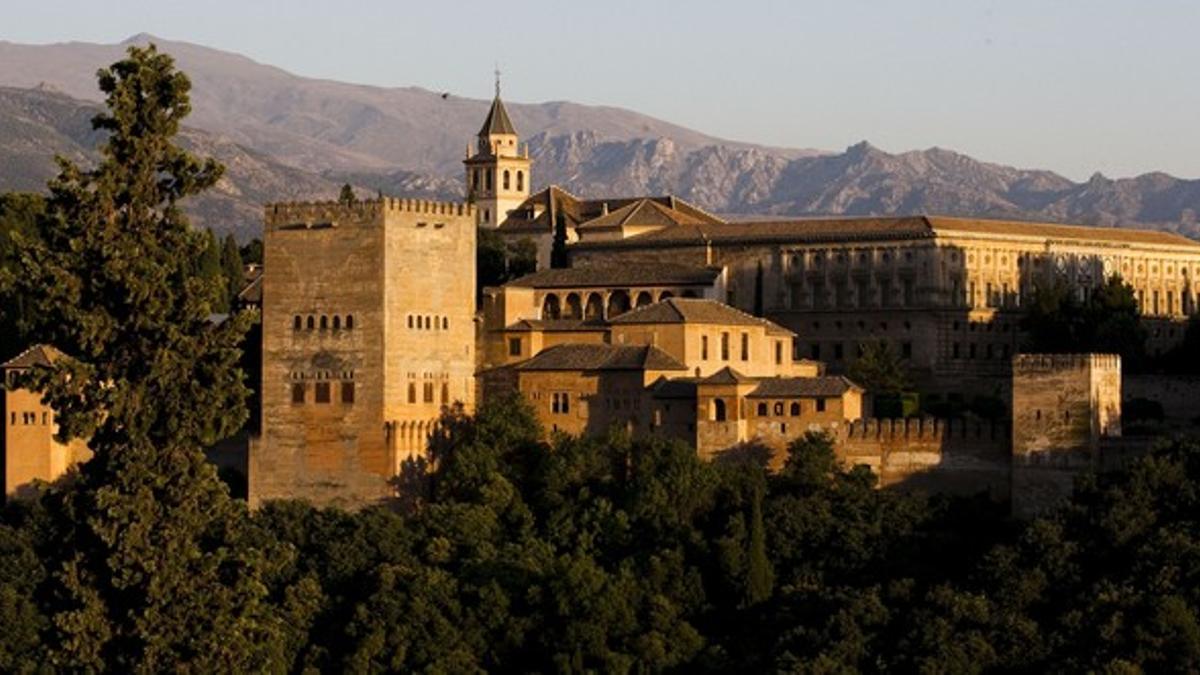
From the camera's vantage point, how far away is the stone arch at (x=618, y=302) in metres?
71.4

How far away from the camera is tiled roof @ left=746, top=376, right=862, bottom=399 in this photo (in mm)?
58719

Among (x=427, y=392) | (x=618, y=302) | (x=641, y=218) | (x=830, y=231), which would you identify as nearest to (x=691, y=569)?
(x=427, y=392)

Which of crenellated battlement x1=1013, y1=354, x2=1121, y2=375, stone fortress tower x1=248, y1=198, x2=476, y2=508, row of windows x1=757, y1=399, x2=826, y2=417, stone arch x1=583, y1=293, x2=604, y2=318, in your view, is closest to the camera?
crenellated battlement x1=1013, y1=354, x2=1121, y2=375

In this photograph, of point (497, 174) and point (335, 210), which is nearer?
point (335, 210)

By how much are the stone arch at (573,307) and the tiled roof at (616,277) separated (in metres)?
0.28

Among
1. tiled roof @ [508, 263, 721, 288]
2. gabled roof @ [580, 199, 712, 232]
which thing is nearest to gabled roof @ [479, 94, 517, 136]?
gabled roof @ [580, 199, 712, 232]

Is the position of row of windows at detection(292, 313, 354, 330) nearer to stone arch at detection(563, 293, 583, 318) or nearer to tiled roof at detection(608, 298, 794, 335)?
tiled roof at detection(608, 298, 794, 335)

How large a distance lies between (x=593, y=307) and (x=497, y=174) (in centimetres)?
3626

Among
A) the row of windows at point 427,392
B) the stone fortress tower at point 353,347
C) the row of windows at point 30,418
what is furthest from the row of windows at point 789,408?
the row of windows at point 30,418

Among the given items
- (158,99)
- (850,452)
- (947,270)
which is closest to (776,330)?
(850,452)

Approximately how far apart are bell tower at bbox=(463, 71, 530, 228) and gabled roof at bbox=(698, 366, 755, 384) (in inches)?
1779

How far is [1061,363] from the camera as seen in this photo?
55.6 meters

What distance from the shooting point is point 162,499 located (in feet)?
97.3

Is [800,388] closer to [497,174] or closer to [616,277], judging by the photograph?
[616,277]
